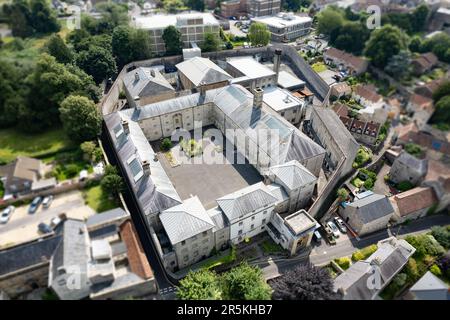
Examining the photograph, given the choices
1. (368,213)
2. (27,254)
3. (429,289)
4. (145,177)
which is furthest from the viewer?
(368,213)

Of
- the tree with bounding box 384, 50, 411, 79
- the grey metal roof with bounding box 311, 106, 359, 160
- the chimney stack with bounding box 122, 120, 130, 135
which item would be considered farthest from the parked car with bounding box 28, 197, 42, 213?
the tree with bounding box 384, 50, 411, 79

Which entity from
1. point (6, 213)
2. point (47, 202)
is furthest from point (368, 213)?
point (6, 213)

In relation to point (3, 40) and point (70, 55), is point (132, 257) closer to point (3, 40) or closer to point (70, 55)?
point (70, 55)

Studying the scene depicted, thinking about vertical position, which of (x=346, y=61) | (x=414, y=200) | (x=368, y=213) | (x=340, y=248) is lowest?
(x=340, y=248)

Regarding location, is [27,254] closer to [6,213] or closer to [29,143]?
[6,213]

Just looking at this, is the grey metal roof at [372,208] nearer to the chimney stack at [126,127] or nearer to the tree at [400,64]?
the chimney stack at [126,127]

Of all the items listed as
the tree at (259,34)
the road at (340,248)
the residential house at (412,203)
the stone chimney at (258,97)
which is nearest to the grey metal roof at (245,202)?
the road at (340,248)

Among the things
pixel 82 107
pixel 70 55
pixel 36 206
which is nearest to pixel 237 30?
pixel 70 55

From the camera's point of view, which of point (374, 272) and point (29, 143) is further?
point (29, 143)

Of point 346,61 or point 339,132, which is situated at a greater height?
point 346,61
